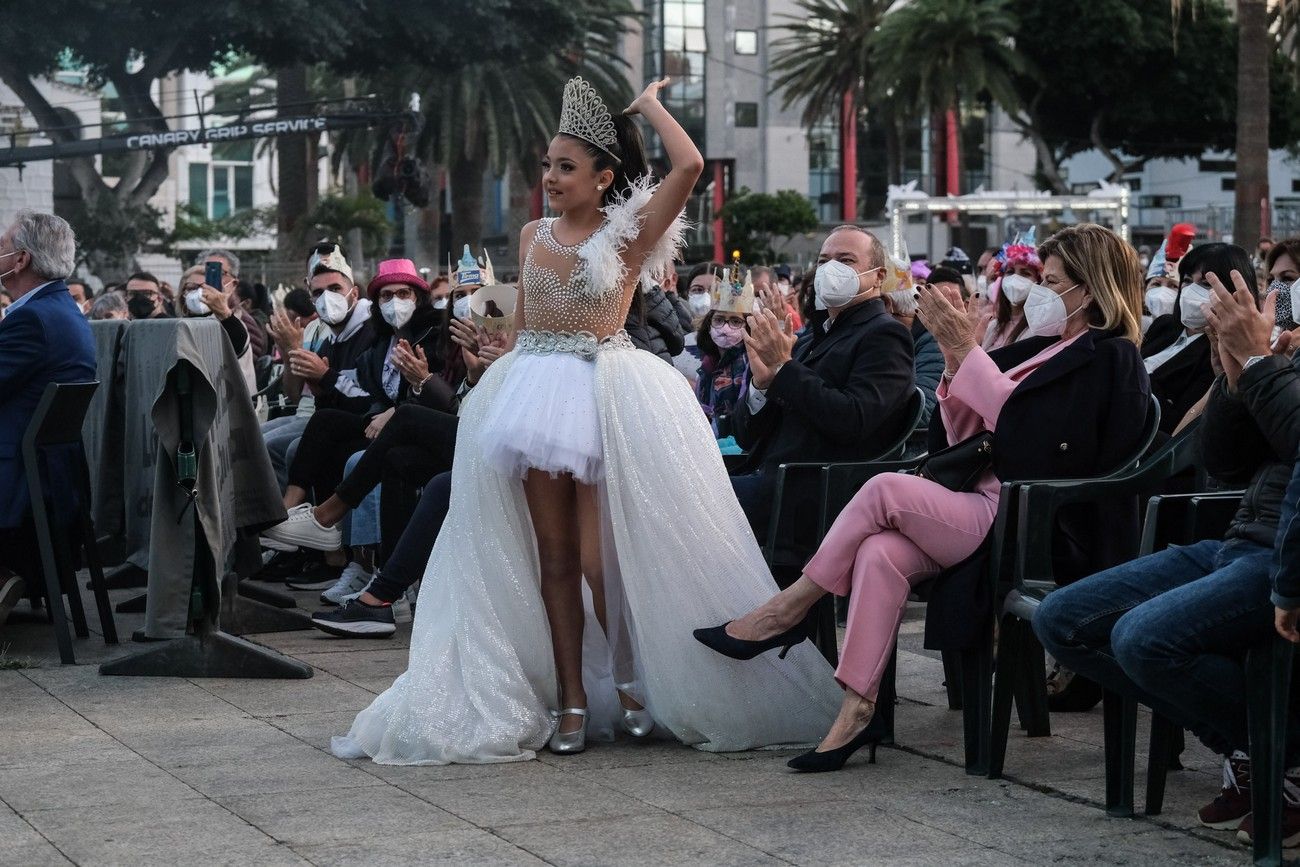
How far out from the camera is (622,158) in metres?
5.87

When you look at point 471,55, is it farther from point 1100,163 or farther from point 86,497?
point 1100,163

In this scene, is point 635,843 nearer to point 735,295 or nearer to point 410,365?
point 735,295

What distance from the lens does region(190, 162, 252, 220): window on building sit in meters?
88.1

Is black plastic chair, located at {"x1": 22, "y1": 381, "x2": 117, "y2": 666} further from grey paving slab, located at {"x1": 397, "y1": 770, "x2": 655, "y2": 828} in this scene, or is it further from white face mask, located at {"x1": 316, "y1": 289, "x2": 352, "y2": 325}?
grey paving slab, located at {"x1": 397, "y1": 770, "x2": 655, "y2": 828}

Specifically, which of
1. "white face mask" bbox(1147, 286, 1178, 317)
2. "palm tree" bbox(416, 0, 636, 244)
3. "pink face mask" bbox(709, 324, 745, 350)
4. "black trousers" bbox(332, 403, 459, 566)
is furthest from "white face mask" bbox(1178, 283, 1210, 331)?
"palm tree" bbox(416, 0, 636, 244)

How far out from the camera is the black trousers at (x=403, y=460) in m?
8.14

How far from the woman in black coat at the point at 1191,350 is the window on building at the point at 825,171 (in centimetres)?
6867

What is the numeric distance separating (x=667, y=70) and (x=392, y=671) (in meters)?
67.8

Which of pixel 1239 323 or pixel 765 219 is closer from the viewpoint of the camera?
pixel 1239 323

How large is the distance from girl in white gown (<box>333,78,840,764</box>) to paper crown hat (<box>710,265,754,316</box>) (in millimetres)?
2042

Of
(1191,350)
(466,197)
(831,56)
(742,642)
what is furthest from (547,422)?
(831,56)

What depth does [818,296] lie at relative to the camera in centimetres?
652

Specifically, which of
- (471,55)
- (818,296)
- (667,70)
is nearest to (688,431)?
(818,296)

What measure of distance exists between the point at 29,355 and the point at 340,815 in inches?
138
